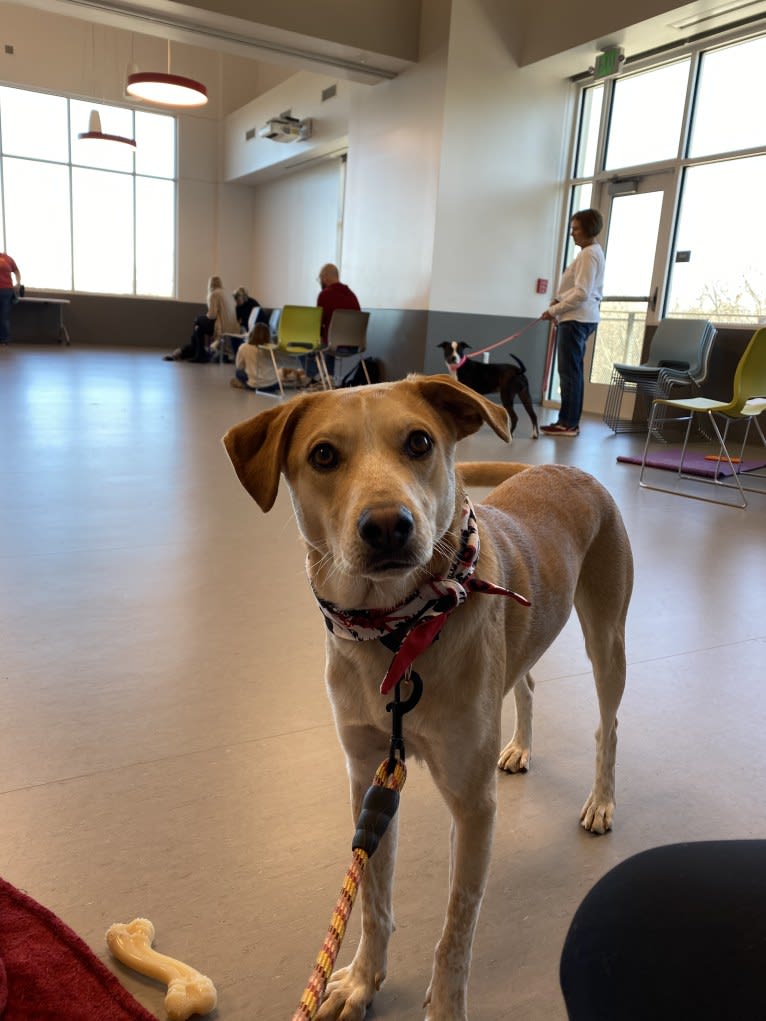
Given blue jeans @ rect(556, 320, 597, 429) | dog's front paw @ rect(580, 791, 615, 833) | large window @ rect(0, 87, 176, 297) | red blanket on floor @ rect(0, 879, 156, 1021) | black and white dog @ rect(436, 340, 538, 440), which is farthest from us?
large window @ rect(0, 87, 176, 297)

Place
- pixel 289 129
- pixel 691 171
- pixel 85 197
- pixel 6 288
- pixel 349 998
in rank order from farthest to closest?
pixel 85 197 → pixel 6 288 → pixel 289 129 → pixel 691 171 → pixel 349 998

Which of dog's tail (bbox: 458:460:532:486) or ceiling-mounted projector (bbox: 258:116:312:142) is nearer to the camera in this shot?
dog's tail (bbox: 458:460:532:486)

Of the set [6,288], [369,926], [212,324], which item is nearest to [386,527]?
[369,926]

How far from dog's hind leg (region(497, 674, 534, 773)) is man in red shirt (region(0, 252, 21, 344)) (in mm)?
15224

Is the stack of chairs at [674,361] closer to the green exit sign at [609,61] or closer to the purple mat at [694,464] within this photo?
the purple mat at [694,464]

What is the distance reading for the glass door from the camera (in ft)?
28.0

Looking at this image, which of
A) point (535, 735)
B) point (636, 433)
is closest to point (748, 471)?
point (636, 433)

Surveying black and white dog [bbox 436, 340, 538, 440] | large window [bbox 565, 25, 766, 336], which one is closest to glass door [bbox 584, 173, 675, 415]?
large window [bbox 565, 25, 766, 336]

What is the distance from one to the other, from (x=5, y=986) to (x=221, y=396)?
8373 millimetres

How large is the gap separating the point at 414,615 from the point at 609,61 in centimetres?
902

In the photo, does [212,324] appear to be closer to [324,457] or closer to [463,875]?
[324,457]

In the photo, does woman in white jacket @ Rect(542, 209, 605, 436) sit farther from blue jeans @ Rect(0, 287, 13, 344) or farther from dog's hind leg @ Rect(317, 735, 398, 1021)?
blue jeans @ Rect(0, 287, 13, 344)

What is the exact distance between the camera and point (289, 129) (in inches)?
507

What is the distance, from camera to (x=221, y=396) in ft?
29.7
